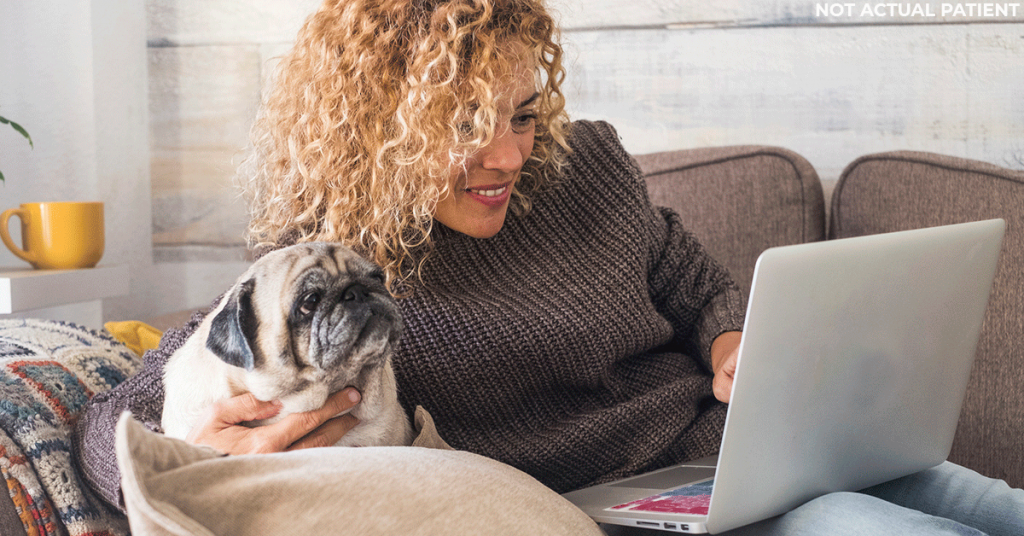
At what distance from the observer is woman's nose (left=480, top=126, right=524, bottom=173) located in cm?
102

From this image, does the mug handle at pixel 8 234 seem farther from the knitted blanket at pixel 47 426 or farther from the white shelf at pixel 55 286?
the knitted blanket at pixel 47 426

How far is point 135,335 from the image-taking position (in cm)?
136

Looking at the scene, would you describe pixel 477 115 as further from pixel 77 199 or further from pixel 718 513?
pixel 77 199

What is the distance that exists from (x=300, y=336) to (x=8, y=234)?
1146 millimetres

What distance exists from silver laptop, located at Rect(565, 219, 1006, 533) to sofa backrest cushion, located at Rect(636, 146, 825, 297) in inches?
27.0

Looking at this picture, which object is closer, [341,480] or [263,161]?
[341,480]

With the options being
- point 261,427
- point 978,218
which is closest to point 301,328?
point 261,427

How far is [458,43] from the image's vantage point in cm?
97

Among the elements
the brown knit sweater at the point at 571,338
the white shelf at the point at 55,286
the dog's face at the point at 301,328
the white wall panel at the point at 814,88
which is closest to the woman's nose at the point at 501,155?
the brown knit sweater at the point at 571,338

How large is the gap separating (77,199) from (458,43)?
4.17ft

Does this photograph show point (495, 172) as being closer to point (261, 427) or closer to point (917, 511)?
point (261, 427)

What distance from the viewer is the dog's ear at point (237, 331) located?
0.68 meters

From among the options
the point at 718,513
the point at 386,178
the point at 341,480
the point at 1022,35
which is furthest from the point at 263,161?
the point at 1022,35

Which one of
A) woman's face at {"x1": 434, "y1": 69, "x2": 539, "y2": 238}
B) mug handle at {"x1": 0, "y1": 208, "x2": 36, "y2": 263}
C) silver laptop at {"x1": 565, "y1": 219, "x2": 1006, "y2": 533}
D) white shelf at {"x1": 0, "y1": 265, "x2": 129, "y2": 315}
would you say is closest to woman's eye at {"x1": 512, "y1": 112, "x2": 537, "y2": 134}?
woman's face at {"x1": 434, "y1": 69, "x2": 539, "y2": 238}
